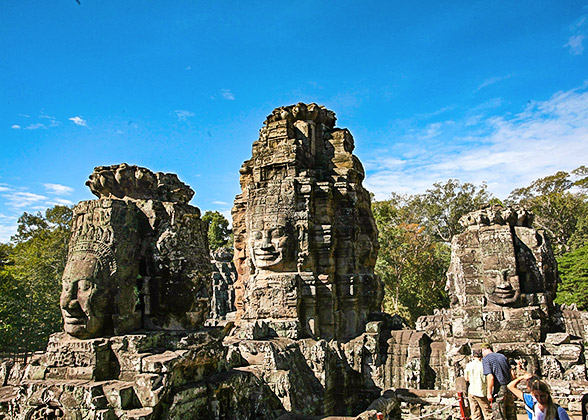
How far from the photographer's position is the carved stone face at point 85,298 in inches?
210

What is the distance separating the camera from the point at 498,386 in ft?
19.1

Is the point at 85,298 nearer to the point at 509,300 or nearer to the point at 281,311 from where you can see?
the point at 281,311

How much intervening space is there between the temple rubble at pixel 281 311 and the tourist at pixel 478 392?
0.47 metres

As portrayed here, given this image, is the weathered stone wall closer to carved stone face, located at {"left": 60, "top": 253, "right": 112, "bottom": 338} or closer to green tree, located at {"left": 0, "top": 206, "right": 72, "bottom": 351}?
carved stone face, located at {"left": 60, "top": 253, "right": 112, "bottom": 338}

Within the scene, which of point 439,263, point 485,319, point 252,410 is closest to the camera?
point 252,410

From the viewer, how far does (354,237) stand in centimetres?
1282

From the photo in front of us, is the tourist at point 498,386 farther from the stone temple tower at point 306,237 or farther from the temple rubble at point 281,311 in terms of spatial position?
the stone temple tower at point 306,237

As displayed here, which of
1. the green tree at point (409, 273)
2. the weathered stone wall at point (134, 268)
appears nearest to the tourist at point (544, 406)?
the weathered stone wall at point (134, 268)

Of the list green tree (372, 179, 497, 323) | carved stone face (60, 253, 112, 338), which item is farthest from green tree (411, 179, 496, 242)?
carved stone face (60, 253, 112, 338)

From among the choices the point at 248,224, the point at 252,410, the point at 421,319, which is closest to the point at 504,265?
the point at 421,319

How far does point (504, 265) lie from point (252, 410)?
555 centimetres

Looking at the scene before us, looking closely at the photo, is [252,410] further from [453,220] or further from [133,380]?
[453,220]

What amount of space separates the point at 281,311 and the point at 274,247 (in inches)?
62.3

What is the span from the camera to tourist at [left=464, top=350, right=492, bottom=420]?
5.80 meters
